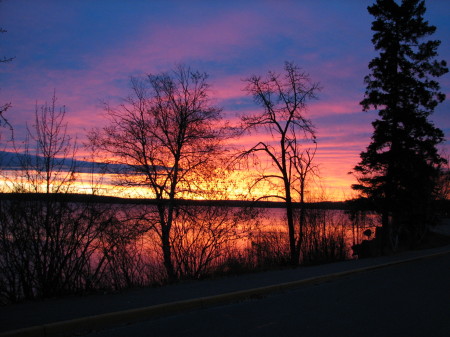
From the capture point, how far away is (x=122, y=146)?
17.2 metres

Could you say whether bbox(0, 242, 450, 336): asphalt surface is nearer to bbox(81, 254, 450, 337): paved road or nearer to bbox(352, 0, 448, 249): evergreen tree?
bbox(81, 254, 450, 337): paved road

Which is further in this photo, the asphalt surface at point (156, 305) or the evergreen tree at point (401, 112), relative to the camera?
the evergreen tree at point (401, 112)

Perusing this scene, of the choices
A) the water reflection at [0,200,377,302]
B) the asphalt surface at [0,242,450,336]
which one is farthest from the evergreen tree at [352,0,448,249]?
the asphalt surface at [0,242,450,336]

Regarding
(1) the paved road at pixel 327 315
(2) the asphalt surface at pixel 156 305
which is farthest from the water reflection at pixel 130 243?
(1) the paved road at pixel 327 315

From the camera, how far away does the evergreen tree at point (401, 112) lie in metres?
20.9

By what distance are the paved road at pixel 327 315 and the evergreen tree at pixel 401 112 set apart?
1120cm

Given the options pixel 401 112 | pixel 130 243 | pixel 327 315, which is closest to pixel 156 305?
pixel 327 315

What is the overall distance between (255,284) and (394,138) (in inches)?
565

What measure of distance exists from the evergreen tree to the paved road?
11202mm

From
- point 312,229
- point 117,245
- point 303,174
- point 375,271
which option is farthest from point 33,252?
point 312,229

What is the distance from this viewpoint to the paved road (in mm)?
6328

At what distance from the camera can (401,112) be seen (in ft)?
68.5

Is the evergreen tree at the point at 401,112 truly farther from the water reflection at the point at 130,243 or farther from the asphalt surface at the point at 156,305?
the asphalt surface at the point at 156,305

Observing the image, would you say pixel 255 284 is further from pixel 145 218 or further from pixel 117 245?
pixel 145 218
